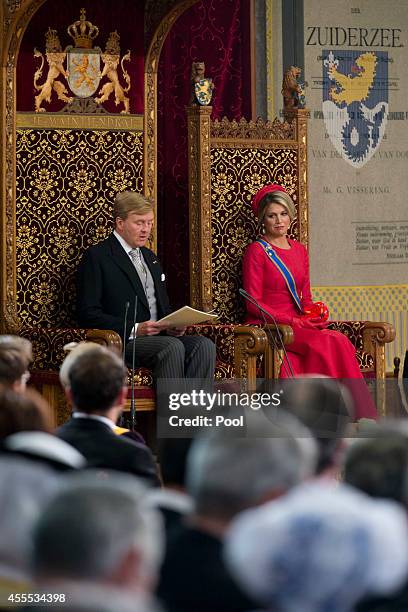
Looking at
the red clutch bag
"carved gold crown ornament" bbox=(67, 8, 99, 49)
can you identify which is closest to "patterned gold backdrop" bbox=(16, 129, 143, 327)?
"carved gold crown ornament" bbox=(67, 8, 99, 49)

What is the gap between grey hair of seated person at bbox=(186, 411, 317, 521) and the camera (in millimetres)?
1627

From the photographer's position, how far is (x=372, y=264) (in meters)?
8.21

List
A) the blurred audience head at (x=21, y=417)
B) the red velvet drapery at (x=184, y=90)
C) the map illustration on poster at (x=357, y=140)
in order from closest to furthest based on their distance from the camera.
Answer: the blurred audience head at (x=21, y=417)
the red velvet drapery at (x=184, y=90)
the map illustration on poster at (x=357, y=140)

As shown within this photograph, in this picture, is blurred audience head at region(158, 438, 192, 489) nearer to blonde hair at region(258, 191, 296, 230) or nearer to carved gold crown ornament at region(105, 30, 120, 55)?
blonde hair at region(258, 191, 296, 230)

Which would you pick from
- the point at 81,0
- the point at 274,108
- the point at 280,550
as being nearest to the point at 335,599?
the point at 280,550

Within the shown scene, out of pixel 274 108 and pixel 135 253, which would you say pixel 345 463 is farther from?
pixel 274 108

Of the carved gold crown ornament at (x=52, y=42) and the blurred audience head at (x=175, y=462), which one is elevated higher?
the carved gold crown ornament at (x=52, y=42)

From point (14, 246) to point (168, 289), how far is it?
1166 millimetres

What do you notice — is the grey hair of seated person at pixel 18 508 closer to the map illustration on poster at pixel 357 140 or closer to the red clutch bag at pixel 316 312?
the red clutch bag at pixel 316 312

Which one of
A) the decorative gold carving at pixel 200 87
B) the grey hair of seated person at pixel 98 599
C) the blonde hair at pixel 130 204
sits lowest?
the grey hair of seated person at pixel 98 599

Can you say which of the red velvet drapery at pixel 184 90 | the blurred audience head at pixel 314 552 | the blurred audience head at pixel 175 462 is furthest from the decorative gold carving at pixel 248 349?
the blurred audience head at pixel 314 552

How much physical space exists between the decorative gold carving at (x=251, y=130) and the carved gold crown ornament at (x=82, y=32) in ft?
2.61

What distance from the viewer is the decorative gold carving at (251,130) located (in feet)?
21.3

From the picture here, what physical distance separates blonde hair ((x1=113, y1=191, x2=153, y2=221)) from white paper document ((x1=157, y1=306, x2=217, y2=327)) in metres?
0.61
